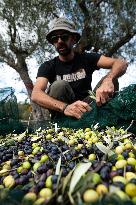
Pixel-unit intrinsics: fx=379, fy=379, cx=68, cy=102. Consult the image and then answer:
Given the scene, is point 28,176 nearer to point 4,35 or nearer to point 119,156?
point 119,156

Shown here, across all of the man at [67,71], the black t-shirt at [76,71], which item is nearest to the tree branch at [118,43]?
the man at [67,71]

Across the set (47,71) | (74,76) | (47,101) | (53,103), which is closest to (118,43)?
(47,71)

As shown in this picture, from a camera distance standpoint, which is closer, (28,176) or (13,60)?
(28,176)

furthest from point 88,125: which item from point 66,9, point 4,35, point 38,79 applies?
point 4,35

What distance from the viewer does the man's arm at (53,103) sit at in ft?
13.6

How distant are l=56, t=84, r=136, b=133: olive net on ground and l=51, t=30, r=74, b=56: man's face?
1305 millimetres

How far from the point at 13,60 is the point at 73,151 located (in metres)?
20.7

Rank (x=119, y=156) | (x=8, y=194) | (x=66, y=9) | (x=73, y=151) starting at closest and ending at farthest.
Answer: (x=8, y=194)
(x=119, y=156)
(x=73, y=151)
(x=66, y=9)

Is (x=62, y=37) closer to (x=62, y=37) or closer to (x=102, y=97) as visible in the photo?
(x=62, y=37)

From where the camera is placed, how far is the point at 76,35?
18.5 ft

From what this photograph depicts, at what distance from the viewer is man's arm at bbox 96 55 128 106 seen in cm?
404

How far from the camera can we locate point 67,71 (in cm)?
540

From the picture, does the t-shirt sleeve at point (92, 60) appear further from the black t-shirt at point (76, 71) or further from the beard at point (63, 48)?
the beard at point (63, 48)

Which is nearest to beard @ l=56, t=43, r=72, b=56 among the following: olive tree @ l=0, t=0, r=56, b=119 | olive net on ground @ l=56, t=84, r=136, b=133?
olive net on ground @ l=56, t=84, r=136, b=133
